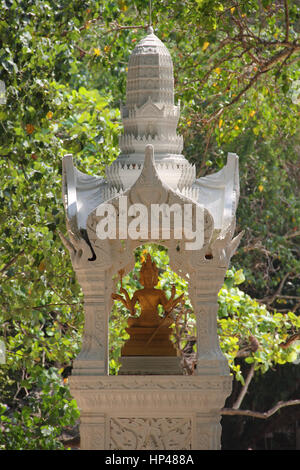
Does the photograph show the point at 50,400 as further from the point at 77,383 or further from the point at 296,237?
the point at 296,237

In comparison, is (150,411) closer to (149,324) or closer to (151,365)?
(151,365)

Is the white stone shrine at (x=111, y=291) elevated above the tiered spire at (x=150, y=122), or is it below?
below

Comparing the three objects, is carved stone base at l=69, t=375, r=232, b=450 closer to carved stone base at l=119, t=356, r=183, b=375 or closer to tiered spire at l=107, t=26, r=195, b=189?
carved stone base at l=119, t=356, r=183, b=375

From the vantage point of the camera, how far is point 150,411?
6.29m

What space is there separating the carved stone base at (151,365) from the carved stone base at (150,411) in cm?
55

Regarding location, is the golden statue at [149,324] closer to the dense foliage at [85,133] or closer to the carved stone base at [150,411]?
the carved stone base at [150,411]

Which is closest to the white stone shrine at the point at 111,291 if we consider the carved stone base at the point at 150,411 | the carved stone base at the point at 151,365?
the carved stone base at the point at 150,411

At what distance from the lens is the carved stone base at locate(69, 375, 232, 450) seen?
6211 mm

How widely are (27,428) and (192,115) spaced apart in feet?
12.9

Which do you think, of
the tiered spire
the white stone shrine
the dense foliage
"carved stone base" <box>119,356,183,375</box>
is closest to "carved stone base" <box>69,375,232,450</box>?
the white stone shrine

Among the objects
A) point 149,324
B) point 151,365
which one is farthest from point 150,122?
point 151,365

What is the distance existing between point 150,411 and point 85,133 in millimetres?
4035

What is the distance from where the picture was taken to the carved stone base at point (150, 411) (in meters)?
6.21
